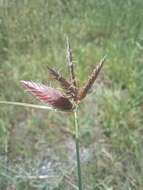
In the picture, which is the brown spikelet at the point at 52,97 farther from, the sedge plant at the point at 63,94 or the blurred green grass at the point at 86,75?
the blurred green grass at the point at 86,75

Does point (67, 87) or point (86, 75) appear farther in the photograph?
point (86, 75)

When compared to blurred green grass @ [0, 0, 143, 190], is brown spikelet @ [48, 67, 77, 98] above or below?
below

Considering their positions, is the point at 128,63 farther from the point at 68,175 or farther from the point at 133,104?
the point at 68,175

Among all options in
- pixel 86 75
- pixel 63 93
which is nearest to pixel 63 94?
pixel 63 93

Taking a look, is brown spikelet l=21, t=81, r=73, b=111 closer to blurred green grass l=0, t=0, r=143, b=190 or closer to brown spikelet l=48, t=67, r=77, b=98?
brown spikelet l=48, t=67, r=77, b=98

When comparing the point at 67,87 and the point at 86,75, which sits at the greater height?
the point at 86,75

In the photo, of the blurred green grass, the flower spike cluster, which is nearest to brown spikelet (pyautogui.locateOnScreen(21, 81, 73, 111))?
the flower spike cluster

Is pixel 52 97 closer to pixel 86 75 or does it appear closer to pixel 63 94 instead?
pixel 63 94

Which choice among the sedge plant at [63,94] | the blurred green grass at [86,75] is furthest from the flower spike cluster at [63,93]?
the blurred green grass at [86,75]
